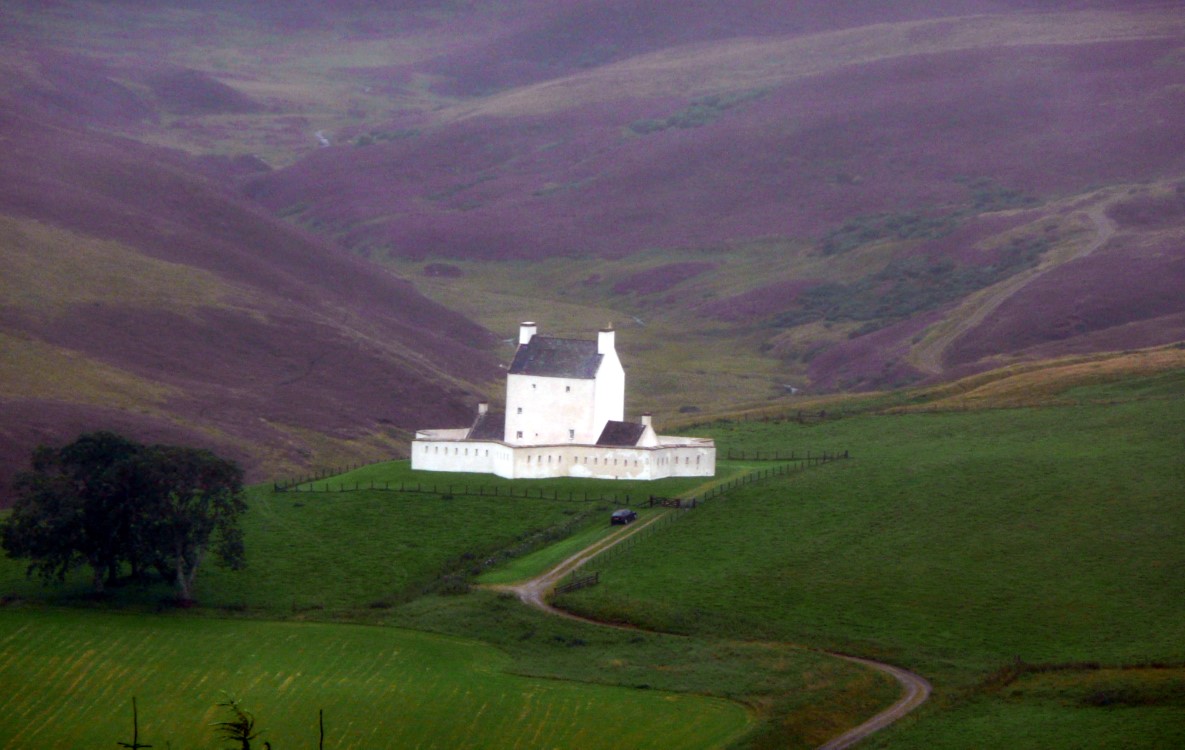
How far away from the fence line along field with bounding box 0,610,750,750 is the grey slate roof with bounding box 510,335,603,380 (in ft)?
76.9

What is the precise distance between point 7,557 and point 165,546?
5.75m

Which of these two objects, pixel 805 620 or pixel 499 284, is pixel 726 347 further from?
pixel 805 620

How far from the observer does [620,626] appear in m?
53.4

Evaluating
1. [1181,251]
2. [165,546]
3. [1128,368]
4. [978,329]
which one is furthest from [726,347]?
[165,546]

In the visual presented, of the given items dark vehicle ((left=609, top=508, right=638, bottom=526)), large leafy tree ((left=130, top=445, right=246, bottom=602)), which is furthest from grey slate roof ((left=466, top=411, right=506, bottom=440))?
large leafy tree ((left=130, top=445, right=246, bottom=602))

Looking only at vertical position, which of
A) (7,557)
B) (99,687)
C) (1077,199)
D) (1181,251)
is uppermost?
(1077,199)

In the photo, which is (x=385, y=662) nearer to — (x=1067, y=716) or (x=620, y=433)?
(x=1067, y=716)

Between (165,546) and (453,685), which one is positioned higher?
(165,546)

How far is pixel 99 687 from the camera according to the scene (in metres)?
47.6

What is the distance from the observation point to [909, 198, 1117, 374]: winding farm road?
126312 millimetres

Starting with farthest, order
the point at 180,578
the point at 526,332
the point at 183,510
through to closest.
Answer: the point at 526,332 → the point at 183,510 → the point at 180,578

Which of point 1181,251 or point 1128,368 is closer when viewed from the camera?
point 1128,368

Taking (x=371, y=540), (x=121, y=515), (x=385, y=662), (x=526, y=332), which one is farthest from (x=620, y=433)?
(x=385, y=662)

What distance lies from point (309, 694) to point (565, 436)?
2995 cm
